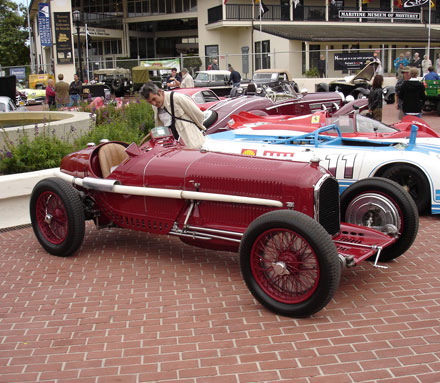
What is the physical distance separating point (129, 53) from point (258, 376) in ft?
165

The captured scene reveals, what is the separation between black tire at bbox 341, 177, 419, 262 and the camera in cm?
525

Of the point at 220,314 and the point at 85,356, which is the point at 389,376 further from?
the point at 85,356

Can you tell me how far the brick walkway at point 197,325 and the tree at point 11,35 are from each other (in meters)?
55.0

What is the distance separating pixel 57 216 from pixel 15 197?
68.0 inches

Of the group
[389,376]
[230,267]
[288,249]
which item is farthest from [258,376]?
[230,267]

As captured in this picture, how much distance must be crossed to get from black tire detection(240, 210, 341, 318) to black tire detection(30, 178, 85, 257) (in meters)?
2.11

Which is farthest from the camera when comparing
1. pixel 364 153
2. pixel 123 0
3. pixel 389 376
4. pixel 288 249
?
pixel 123 0

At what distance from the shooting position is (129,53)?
51188 mm

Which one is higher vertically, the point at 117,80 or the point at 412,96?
the point at 117,80

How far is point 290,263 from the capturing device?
Result: 4391 millimetres

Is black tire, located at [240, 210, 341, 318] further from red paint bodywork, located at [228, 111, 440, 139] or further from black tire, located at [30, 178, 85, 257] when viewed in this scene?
red paint bodywork, located at [228, 111, 440, 139]

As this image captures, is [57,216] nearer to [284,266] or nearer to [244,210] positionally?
[244,210]

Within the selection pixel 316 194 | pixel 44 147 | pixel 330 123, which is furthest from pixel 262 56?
pixel 316 194

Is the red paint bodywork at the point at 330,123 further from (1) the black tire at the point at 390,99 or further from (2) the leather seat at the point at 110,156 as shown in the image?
(1) the black tire at the point at 390,99
